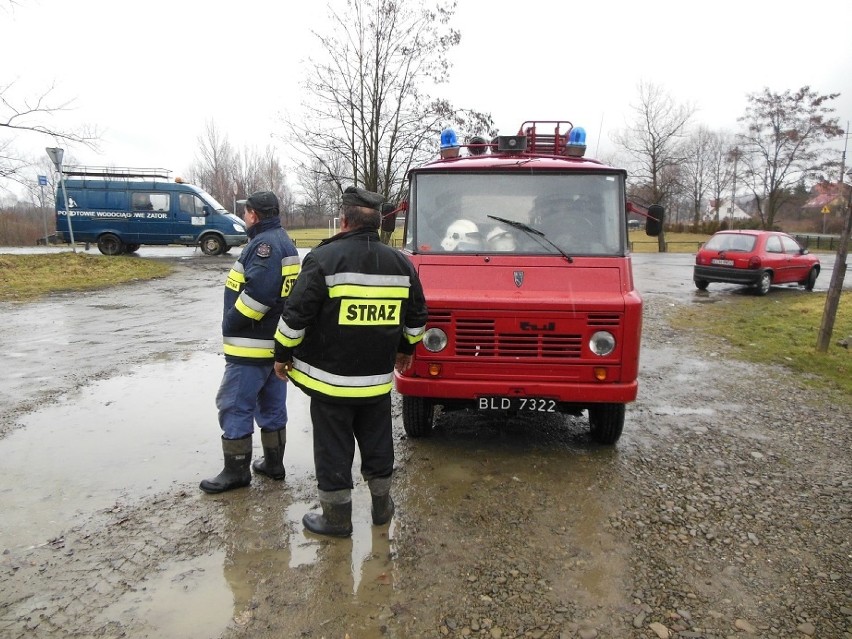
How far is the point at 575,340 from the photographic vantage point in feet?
14.5

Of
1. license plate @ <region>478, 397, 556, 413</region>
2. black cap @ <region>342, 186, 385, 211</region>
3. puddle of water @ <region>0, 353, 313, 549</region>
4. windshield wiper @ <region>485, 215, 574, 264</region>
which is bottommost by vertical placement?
puddle of water @ <region>0, 353, 313, 549</region>

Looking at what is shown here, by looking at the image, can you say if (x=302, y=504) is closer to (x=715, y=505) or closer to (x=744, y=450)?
(x=715, y=505)

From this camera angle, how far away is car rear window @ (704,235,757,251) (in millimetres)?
15605

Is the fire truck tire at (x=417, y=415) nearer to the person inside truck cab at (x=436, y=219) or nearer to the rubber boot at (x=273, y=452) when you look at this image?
the rubber boot at (x=273, y=452)

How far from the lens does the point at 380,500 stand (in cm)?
368

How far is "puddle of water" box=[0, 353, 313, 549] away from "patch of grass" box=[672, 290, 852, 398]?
639cm

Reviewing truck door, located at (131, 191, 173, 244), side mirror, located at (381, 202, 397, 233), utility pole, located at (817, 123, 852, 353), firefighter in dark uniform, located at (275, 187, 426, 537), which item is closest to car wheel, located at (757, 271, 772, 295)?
utility pole, located at (817, 123, 852, 353)

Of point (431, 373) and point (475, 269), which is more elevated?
point (475, 269)

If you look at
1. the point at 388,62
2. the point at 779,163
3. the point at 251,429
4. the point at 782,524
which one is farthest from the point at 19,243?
the point at 779,163

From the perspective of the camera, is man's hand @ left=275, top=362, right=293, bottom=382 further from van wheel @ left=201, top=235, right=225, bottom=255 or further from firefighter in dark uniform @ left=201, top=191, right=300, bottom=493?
van wheel @ left=201, top=235, right=225, bottom=255

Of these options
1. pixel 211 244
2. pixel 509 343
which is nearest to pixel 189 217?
pixel 211 244

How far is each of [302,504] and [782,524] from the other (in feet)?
10.2

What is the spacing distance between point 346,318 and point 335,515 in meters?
1.19

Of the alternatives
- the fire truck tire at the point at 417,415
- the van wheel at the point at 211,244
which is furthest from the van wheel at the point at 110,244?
the fire truck tire at the point at 417,415
